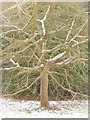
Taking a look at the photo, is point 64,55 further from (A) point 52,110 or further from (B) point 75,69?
(B) point 75,69

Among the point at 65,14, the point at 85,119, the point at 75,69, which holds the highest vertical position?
the point at 65,14

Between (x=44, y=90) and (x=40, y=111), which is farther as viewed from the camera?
(x=44, y=90)

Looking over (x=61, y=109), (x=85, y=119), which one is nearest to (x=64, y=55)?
(x=61, y=109)

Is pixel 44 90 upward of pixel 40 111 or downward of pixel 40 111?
upward

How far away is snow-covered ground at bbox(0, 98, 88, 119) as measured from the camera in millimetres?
3002

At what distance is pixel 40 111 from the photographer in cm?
332

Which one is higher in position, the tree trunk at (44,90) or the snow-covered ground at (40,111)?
the tree trunk at (44,90)

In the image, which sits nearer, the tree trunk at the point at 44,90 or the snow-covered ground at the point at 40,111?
the snow-covered ground at the point at 40,111

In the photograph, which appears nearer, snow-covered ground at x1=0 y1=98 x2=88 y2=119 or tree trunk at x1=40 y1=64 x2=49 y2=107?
snow-covered ground at x1=0 y1=98 x2=88 y2=119

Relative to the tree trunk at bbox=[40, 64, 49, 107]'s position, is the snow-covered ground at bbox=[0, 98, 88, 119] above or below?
below

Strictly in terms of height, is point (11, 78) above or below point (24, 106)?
above

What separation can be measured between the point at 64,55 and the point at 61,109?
0.76 m

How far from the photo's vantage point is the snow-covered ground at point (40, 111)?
3.00 metres

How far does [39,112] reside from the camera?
3260 mm
